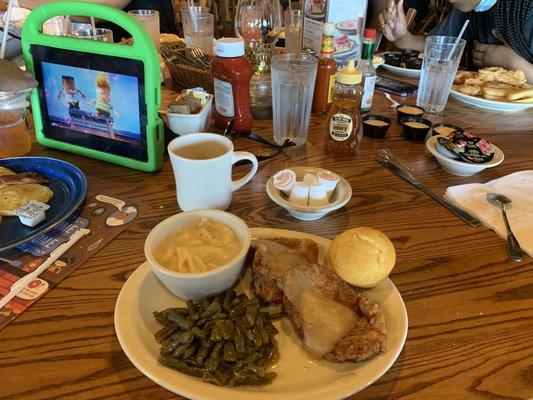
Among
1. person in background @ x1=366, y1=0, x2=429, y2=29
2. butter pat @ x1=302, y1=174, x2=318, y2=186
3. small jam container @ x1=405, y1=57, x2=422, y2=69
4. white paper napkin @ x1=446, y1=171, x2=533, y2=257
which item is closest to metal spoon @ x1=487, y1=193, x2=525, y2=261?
white paper napkin @ x1=446, y1=171, x2=533, y2=257

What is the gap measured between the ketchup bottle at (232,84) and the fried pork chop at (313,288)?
0.58 meters

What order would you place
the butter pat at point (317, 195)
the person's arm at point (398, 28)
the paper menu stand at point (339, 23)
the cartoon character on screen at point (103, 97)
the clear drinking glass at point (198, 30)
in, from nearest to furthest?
the butter pat at point (317, 195) < the cartoon character on screen at point (103, 97) < the paper menu stand at point (339, 23) < the clear drinking glass at point (198, 30) < the person's arm at point (398, 28)

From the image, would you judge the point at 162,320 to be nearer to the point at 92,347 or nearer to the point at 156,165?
the point at 92,347

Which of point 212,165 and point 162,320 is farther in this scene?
point 212,165

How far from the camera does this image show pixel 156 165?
3.50 feet

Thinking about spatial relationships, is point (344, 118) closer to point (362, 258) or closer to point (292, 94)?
point (292, 94)

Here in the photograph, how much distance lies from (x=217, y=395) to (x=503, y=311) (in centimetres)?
→ 49

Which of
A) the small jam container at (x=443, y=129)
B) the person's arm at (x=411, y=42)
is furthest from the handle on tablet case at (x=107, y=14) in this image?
the person's arm at (x=411, y=42)

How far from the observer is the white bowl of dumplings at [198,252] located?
648 mm

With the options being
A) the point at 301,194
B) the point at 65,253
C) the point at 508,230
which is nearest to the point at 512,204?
the point at 508,230

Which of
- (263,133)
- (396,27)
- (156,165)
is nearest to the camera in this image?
(156,165)

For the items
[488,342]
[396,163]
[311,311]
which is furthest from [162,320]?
[396,163]

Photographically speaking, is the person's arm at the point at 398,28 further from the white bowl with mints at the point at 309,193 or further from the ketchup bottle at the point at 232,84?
the white bowl with mints at the point at 309,193

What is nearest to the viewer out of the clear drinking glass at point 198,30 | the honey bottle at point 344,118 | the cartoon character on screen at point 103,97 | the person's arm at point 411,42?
the cartoon character on screen at point 103,97
